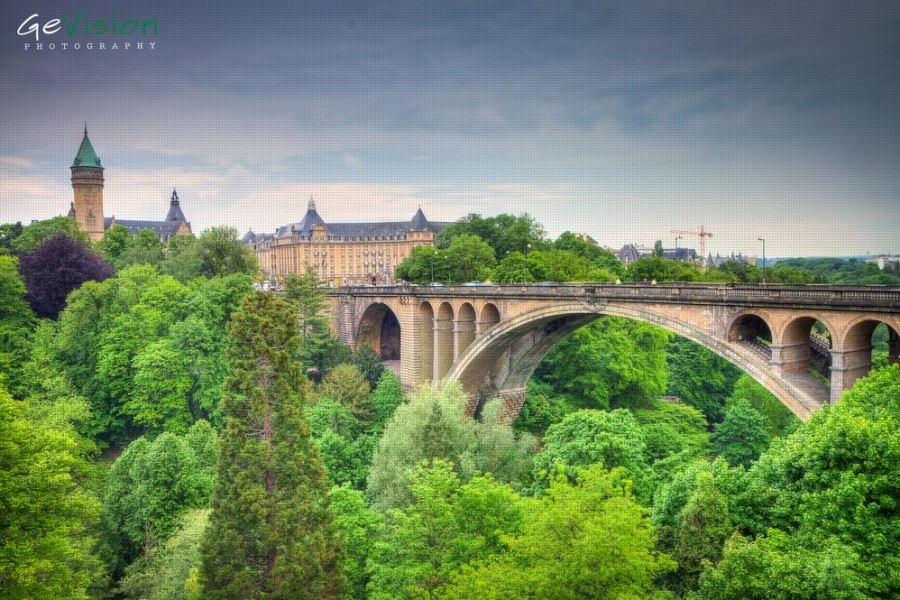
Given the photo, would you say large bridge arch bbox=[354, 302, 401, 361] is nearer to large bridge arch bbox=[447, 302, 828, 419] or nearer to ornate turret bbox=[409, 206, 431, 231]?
large bridge arch bbox=[447, 302, 828, 419]

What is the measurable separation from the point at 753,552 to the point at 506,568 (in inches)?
244

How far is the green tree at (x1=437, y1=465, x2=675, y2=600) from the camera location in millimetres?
17109

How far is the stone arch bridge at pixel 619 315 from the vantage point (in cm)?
2252

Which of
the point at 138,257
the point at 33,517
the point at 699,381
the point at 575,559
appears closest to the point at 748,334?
the point at 575,559

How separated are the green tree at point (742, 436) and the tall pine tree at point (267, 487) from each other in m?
29.0

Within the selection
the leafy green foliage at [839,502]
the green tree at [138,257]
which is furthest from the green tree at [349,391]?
the green tree at [138,257]

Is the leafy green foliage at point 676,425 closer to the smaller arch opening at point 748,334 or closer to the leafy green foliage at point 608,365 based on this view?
the leafy green foliage at point 608,365

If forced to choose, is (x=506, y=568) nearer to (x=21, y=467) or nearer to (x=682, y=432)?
(x=21, y=467)

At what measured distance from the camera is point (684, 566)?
757 inches

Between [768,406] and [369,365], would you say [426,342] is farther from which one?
[768,406]

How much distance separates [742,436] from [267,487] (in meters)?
31.9

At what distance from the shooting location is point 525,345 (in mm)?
43625

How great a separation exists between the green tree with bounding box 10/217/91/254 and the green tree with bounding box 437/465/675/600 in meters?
58.3

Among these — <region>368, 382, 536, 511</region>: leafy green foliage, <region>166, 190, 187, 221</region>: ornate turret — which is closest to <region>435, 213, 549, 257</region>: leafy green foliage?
<region>368, 382, 536, 511</region>: leafy green foliage
